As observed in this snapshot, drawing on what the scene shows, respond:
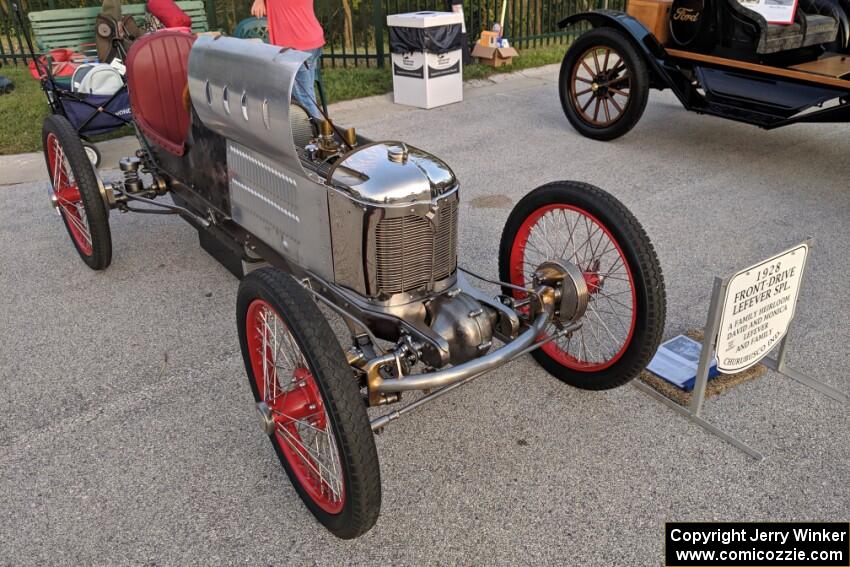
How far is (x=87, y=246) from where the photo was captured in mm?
4062

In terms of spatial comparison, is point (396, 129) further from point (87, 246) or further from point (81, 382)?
point (81, 382)

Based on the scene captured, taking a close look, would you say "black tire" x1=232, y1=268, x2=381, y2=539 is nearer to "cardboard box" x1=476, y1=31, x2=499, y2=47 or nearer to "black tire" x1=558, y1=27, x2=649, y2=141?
"black tire" x1=558, y1=27, x2=649, y2=141

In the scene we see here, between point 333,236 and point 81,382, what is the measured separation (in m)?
1.44

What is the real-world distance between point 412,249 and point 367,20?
9073 millimetres

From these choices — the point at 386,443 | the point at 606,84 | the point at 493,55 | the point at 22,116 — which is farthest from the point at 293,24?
the point at 386,443

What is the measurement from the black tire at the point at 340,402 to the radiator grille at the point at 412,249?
0.42 meters

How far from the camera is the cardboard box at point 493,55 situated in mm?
9070

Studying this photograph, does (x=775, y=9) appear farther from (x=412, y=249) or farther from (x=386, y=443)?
(x=386, y=443)

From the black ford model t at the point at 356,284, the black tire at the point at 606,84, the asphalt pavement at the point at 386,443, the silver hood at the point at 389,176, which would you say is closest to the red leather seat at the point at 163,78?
the black ford model t at the point at 356,284

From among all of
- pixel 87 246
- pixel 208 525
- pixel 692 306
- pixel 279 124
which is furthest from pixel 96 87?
pixel 692 306

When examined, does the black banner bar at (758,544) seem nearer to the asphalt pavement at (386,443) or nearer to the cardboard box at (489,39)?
the asphalt pavement at (386,443)

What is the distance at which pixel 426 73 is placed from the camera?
7270mm

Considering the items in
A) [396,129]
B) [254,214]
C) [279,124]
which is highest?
[279,124]

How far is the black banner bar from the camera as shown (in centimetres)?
217
